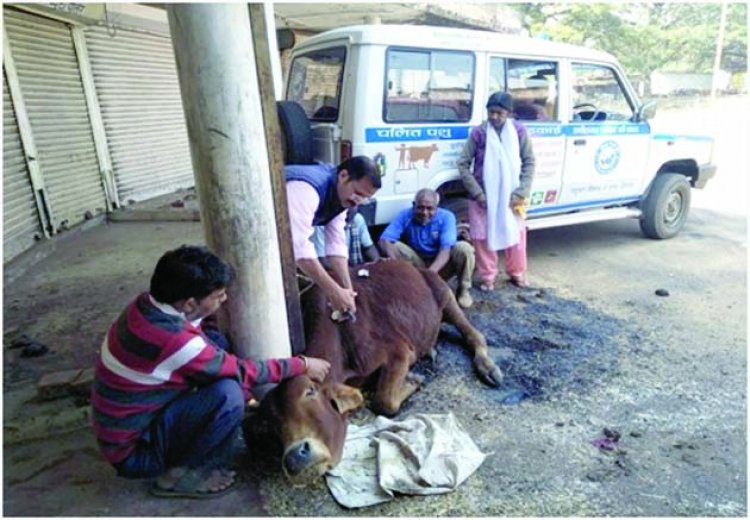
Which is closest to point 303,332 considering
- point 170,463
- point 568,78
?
point 170,463

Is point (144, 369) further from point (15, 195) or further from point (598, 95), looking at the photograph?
point (598, 95)

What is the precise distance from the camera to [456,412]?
318 centimetres

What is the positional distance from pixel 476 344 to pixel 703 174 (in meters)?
4.85

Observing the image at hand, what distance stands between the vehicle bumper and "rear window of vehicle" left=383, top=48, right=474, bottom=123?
3652 millimetres

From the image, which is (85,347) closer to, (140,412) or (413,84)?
(140,412)

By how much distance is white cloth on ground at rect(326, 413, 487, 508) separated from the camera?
2.46m

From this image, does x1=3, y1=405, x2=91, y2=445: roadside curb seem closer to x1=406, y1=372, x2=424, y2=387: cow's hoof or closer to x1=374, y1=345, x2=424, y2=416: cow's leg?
x1=374, y1=345, x2=424, y2=416: cow's leg

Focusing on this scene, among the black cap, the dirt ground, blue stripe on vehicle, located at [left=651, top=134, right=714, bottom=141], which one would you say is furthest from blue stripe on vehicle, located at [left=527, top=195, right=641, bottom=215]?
the black cap

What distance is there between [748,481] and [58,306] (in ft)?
15.3

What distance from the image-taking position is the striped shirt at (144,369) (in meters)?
2.15

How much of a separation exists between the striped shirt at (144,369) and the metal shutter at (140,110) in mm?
6229

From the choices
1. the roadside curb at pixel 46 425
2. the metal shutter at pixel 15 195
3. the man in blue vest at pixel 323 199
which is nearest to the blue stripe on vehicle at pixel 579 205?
the man in blue vest at pixel 323 199

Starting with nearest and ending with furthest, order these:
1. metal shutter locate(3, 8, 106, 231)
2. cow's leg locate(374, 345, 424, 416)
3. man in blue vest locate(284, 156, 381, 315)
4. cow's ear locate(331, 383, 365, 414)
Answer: cow's ear locate(331, 383, 365, 414) → man in blue vest locate(284, 156, 381, 315) → cow's leg locate(374, 345, 424, 416) → metal shutter locate(3, 8, 106, 231)

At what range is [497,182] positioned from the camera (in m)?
4.85
